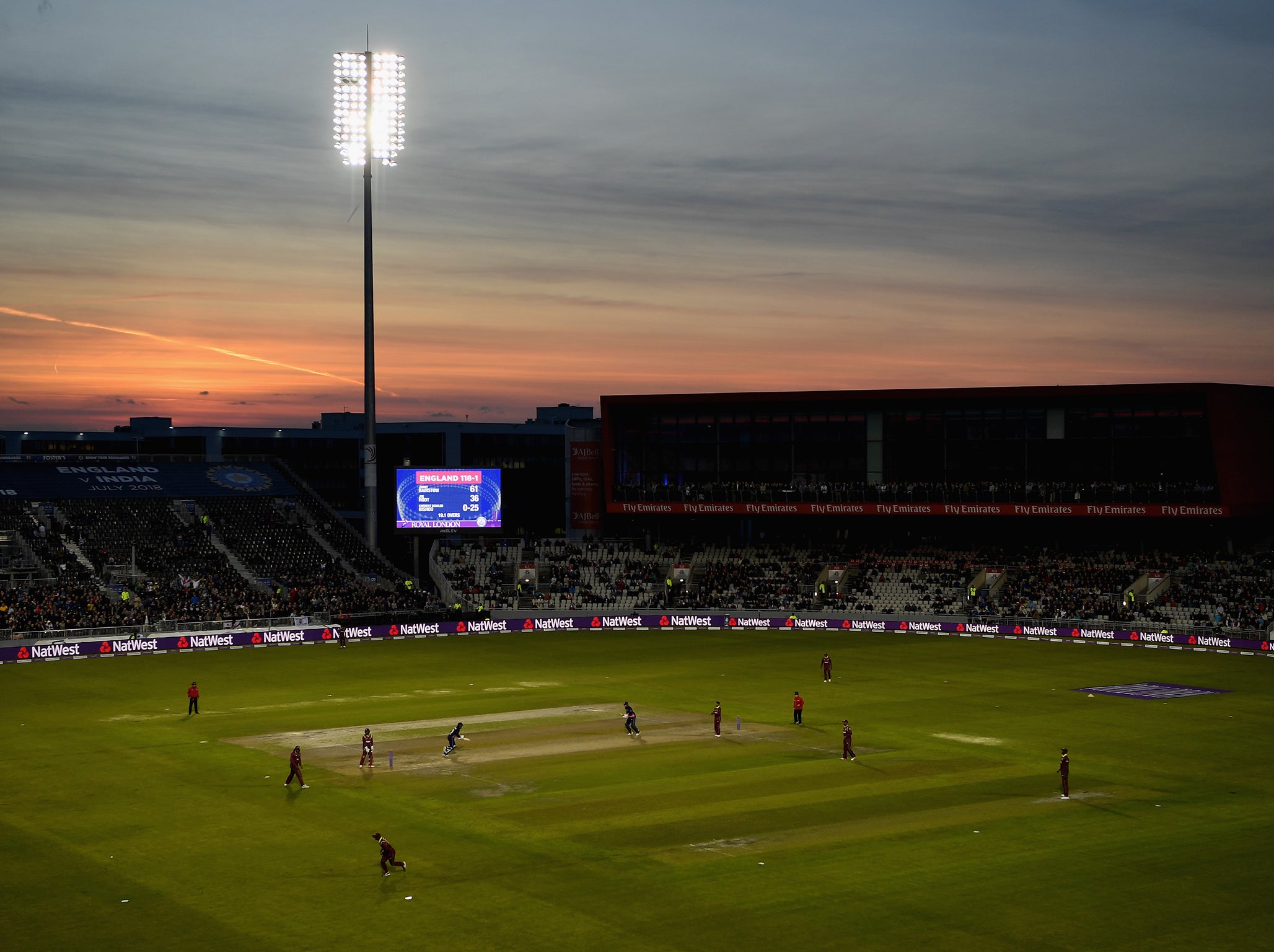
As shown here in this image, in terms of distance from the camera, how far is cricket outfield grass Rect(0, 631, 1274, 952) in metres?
25.6

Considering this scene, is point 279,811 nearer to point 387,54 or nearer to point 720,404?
point 387,54

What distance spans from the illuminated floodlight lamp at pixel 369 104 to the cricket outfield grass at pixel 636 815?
1377 inches

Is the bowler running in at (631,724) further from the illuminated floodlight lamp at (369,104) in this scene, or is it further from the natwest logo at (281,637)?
the illuminated floodlight lamp at (369,104)

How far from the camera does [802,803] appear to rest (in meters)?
35.2

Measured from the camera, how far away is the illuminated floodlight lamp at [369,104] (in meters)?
81.7

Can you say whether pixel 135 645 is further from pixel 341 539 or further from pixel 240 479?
pixel 240 479

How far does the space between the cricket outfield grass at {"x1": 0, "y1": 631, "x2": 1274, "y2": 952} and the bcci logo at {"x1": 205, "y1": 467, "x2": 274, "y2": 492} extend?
1553 inches

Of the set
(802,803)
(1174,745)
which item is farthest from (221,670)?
(1174,745)

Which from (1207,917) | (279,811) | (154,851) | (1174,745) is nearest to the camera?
(1207,917)

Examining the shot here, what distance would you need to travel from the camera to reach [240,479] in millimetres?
100875

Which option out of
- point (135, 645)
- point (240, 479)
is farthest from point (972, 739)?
point (240, 479)

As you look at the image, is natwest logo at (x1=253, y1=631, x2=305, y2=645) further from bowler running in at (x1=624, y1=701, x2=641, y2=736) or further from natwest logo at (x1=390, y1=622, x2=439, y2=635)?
bowler running in at (x1=624, y1=701, x2=641, y2=736)

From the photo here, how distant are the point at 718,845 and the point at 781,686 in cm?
2717

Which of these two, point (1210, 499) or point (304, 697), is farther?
point (1210, 499)
